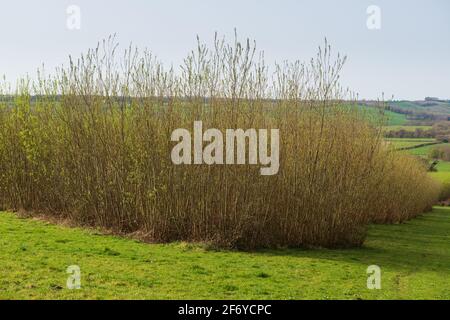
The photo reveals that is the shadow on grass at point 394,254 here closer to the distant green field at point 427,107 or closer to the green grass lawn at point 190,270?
the green grass lawn at point 190,270

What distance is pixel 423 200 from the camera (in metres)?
37.3

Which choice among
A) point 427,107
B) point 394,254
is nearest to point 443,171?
point 427,107

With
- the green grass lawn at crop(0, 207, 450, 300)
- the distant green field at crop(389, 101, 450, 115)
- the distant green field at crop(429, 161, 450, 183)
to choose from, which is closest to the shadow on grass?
the green grass lawn at crop(0, 207, 450, 300)

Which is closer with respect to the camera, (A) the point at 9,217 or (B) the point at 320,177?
(B) the point at 320,177

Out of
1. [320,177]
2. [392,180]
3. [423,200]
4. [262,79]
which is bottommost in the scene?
[423,200]

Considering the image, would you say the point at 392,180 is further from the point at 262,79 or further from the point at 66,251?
the point at 66,251

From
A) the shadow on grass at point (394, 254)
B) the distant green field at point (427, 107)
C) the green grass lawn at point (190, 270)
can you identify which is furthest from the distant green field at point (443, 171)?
the green grass lawn at point (190, 270)

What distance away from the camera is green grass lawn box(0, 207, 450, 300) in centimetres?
838

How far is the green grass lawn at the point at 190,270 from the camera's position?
8383 mm

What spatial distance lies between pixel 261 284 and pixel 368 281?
7.10 feet

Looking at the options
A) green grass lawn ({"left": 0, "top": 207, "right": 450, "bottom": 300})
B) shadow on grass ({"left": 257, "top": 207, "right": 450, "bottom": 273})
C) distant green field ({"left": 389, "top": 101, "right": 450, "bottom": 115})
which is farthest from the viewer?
distant green field ({"left": 389, "top": 101, "right": 450, "bottom": 115})

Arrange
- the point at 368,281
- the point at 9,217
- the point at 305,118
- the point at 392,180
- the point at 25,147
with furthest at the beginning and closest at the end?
→ the point at 392,180 < the point at 25,147 < the point at 9,217 < the point at 305,118 < the point at 368,281

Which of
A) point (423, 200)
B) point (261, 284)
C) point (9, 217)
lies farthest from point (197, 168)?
point (423, 200)

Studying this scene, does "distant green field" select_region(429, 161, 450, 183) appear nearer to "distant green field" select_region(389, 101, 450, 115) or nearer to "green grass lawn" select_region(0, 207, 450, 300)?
"distant green field" select_region(389, 101, 450, 115)
